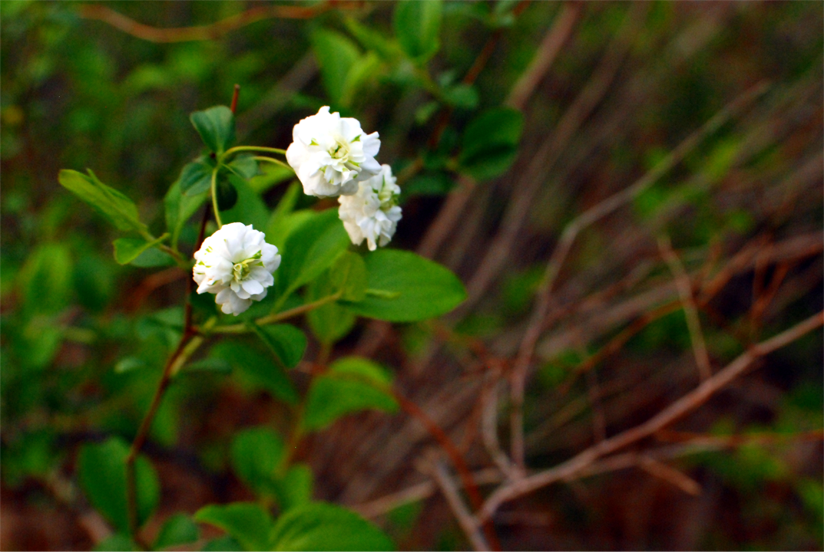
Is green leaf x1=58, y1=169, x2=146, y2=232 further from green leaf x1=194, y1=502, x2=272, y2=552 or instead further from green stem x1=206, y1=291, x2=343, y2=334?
green leaf x1=194, y1=502, x2=272, y2=552

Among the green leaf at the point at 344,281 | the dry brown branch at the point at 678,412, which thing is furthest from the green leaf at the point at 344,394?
the green leaf at the point at 344,281

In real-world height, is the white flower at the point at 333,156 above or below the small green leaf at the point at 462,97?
below

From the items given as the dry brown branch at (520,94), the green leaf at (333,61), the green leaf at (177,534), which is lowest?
the green leaf at (177,534)

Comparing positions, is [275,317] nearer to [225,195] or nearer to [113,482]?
[225,195]

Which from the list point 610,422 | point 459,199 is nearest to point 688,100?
point 459,199

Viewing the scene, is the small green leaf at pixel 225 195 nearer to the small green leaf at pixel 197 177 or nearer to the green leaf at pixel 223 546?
the small green leaf at pixel 197 177

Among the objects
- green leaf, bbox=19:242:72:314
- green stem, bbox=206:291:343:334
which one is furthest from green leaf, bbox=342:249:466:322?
green leaf, bbox=19:242:72:314

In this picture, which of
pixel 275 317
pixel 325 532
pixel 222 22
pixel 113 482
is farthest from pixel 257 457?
pixel 222 22
